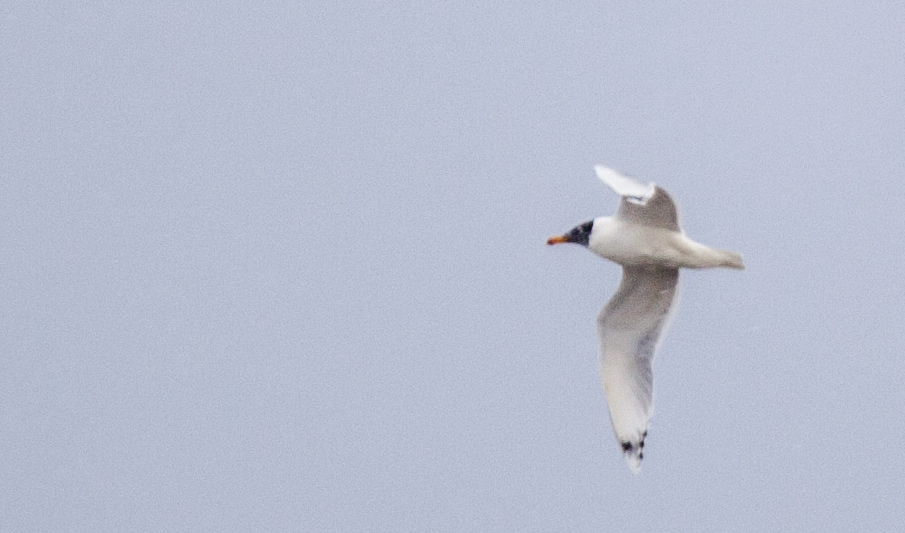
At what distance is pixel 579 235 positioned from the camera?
982 cm

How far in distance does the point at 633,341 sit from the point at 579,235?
0.67 metres

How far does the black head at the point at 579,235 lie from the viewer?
975 cm

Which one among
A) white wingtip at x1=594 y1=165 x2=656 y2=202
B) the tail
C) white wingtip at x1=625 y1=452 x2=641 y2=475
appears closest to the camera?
white wingtip at x1=594 y1=165 x2=656 y2=202

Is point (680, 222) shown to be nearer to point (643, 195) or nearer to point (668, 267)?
point (668, 267)

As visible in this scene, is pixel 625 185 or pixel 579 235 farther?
pixel 579 235

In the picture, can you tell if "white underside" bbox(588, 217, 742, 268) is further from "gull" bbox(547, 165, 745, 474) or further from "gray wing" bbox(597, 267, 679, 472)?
"gray wing" bbox(597, 267, 679, 472)

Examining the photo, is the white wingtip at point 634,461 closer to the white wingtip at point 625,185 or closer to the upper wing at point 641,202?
the upper wing at point 641,202

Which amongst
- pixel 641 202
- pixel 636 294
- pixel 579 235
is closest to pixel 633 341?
pixel 636 294

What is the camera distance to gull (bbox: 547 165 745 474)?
930cm

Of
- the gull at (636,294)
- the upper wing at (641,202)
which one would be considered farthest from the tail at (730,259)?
the upper wing at (641,202)

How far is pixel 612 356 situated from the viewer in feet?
32.7

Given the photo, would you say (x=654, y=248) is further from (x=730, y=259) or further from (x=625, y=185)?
(x=625, y=185)

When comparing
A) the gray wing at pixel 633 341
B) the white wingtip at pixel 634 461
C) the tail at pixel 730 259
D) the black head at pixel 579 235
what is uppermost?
the black head at pixel 579 235

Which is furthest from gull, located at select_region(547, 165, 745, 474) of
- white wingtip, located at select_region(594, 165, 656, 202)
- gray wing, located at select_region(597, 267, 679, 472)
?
white wingtip, located at select_region(594, 165, 656, 202)
